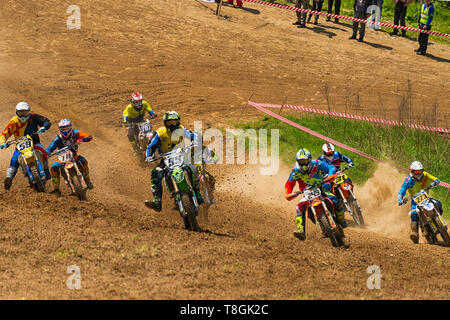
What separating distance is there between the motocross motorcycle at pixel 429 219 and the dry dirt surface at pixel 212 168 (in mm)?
393

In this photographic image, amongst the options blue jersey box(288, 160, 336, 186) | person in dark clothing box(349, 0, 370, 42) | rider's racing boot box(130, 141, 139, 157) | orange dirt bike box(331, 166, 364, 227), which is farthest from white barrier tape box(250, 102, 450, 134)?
person in dark clothing box(349, 0, 370, 42)

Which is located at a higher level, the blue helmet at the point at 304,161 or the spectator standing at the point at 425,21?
the spectator standing at the point at 425,21

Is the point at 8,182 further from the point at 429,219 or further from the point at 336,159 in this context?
the point at 429,219

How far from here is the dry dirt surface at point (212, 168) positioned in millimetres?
9820

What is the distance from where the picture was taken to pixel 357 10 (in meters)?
26.5

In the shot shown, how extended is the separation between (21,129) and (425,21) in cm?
1928

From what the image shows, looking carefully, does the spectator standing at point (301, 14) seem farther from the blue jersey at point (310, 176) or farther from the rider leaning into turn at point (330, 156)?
the blue jersey at point (310, 176)

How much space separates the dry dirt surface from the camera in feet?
32.2

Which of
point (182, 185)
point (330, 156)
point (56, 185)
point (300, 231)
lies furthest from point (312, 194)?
point (56, 185)

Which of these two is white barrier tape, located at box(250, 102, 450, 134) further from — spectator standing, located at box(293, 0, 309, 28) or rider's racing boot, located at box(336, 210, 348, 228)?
spectator standing, located at box(293, 0, 309, 28)

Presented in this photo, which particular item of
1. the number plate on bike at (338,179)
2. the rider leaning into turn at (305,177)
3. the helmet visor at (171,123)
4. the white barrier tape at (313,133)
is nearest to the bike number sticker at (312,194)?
the rider leaning into turn at (305,177)

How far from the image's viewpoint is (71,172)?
1302 centimetres

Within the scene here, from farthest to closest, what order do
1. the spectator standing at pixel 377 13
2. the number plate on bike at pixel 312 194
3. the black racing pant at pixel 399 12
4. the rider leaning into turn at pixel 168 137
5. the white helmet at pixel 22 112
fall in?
the black racing pant at pixel 399 12 < the spectator standing at pixel 377 13 < the white helmet at pixel 22 112 < the rider leaning into turn at pixel 168 137 < the number plate on bike at pixel 312 194

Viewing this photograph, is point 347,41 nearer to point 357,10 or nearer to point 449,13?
point 357,10
